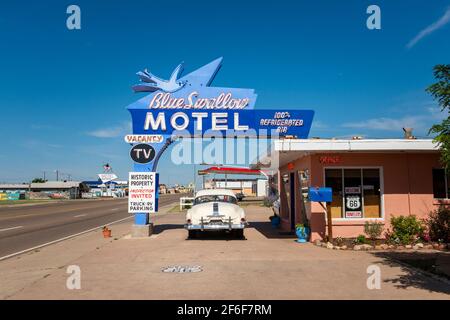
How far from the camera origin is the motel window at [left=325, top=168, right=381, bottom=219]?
45.3 ft

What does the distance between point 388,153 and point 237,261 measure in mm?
6746

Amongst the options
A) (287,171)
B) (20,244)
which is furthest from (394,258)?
(20,244)

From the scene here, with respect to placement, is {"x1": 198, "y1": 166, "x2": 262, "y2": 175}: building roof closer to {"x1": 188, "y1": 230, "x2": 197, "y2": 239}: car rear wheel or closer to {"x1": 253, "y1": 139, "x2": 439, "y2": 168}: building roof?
{"x1": 188, "y1": 230, "x2": 197, "y2": 239}: car rear wheel

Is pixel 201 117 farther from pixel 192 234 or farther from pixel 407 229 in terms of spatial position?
pixel 407 229

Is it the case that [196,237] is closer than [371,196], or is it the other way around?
[371,196]

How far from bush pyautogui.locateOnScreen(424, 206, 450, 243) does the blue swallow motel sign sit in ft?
17.8

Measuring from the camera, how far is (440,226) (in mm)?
13016

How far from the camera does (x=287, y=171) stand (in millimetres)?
19094

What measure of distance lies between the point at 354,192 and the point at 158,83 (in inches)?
337

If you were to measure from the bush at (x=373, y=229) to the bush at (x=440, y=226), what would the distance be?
142 cm

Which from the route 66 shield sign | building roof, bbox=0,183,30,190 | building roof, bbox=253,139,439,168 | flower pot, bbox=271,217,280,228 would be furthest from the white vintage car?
building roof, bbox=0,183,30,190

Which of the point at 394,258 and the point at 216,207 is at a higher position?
the point at 216,207

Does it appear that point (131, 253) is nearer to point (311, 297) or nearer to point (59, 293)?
point (59, 293)

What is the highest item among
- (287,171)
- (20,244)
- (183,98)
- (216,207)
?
(183,98)
